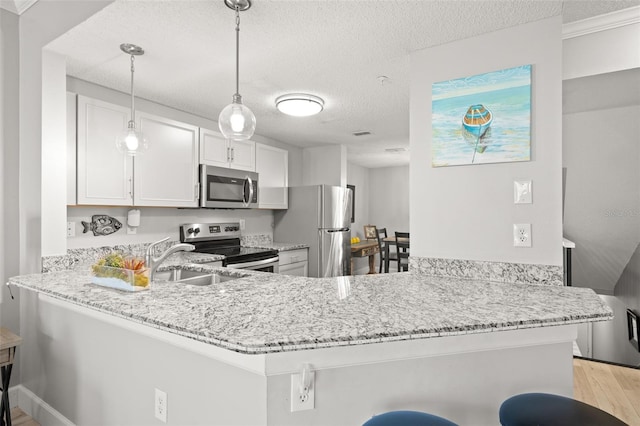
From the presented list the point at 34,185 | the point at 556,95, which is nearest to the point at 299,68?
the point at 556,95

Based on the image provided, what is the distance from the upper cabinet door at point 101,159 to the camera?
2438 mm

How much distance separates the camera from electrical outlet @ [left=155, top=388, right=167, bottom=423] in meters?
1.36

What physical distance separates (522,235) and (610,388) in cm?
166

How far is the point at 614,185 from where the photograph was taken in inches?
128

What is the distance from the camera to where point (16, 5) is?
2.17m

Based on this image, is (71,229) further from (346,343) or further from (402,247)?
(402,247)

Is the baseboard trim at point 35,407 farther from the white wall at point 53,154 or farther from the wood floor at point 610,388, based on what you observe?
the wood floor at point 610,388

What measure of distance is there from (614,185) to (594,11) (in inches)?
88.0

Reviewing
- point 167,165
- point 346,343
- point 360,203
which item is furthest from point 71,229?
point 360,203

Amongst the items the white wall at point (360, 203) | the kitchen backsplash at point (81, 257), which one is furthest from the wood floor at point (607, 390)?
the white wall at point (360, 203)

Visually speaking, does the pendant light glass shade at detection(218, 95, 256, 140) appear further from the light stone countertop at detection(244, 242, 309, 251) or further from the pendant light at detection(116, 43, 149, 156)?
the light stone countertop at detection(244, 242, 309, 251)

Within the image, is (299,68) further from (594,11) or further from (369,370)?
(369,370)

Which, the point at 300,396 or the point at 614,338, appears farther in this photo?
the point at 614,338

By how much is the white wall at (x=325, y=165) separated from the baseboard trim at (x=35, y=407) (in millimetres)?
3748
